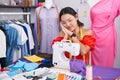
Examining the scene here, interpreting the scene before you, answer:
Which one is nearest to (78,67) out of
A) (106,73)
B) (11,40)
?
(106,73)

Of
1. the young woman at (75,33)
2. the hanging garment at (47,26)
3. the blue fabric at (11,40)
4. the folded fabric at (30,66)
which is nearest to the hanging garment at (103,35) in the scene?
the young woman at (75,33)

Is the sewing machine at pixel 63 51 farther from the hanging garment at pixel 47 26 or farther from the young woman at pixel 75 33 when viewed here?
the hanging garment at pixel 47 26

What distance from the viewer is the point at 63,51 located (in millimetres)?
1665

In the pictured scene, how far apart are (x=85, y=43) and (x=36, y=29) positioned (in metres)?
1.40

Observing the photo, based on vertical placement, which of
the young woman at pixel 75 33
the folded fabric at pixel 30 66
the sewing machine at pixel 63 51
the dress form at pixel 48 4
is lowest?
the folded fabric at pixel 30 66

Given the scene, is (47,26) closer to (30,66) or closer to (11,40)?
(11,40)

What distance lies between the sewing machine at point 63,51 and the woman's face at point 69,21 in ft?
1.06

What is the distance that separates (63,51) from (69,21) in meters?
0.40

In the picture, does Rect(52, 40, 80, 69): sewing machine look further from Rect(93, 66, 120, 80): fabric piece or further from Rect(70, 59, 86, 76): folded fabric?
Rect(93, 66, 120, 80): fabric piece

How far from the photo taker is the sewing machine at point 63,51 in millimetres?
1588

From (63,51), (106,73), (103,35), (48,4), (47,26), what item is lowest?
(106,73)

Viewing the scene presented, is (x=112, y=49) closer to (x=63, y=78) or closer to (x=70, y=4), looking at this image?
(x=63, y=78)

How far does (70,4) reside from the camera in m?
3.73

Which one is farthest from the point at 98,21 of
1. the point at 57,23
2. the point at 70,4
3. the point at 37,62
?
the point at 70,4
